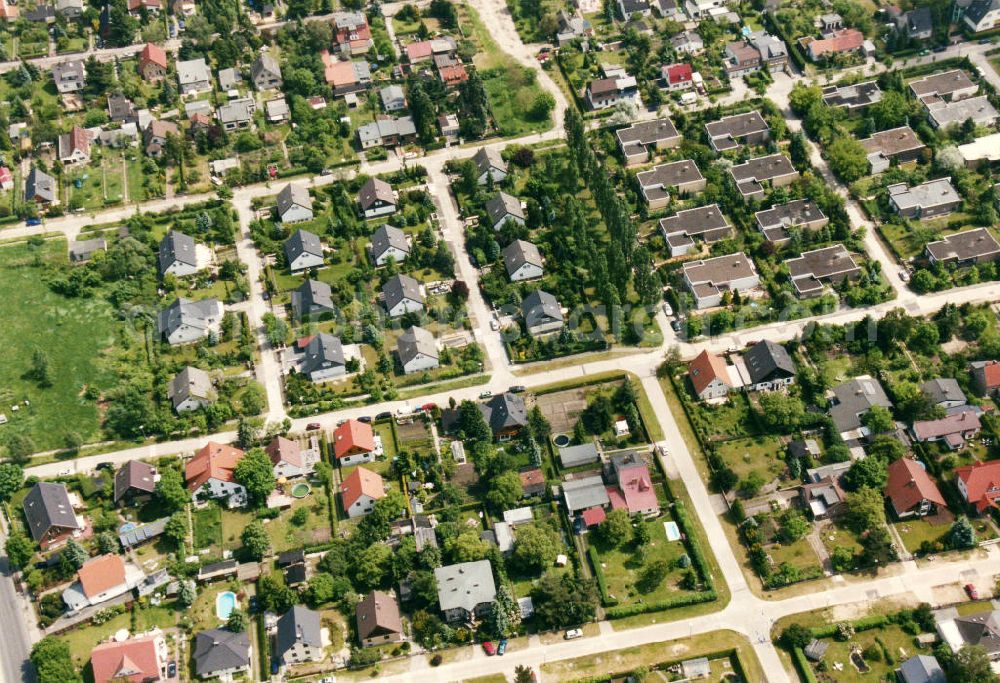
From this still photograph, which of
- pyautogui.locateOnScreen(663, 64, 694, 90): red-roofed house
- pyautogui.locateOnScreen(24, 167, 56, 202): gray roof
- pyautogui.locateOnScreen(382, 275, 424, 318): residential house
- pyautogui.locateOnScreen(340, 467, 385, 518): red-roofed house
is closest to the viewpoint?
pyautogui.locateOnScreen(340, 467, 385, 518): red-roofed house

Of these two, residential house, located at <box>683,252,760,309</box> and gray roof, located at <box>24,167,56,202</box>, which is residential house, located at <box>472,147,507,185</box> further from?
gray roof, located at <box>24,167,56,202</box>

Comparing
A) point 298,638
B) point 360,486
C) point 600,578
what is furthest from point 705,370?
point 298,638

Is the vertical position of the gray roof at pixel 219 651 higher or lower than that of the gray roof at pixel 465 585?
lower

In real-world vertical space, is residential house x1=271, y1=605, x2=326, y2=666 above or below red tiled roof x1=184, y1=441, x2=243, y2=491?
below

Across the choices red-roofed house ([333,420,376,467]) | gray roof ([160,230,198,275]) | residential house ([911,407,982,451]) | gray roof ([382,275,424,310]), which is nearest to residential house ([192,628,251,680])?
red-roofed house ([333,420,376,467])

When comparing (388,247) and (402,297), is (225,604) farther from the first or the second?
(388,247)

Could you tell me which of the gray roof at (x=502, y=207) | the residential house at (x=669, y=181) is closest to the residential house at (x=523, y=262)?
the gray roof at (x=502, y=207)

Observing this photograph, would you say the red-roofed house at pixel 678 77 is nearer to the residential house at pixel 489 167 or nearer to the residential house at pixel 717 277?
the residential house at pixel 489 167

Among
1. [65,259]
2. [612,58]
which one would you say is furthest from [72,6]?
[612,58]
